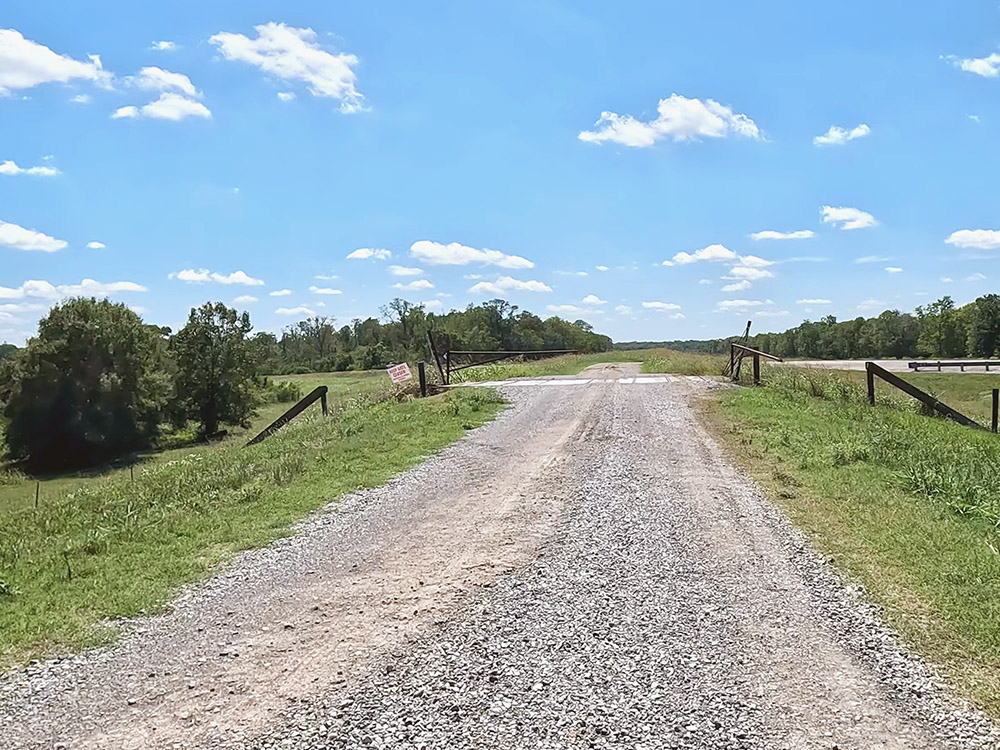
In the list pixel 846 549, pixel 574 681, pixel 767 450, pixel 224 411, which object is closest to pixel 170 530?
pixel 574 681

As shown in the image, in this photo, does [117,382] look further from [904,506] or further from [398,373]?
[904,506]

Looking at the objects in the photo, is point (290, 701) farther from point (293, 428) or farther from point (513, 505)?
point (293, 428)

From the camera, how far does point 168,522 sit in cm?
742

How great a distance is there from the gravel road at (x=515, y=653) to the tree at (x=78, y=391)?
40.1 meters

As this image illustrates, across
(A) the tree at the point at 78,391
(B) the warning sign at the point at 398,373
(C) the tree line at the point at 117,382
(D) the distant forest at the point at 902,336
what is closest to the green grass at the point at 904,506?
(B) the warning sign at the point at 398,373

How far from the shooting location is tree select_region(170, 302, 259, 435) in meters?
48.8

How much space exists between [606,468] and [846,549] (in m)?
3.78

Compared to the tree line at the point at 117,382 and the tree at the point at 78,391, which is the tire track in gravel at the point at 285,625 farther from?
the tree at the point at 78,391

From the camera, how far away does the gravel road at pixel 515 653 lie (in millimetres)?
3410

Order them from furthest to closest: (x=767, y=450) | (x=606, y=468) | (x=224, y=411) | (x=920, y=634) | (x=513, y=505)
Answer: (x=224, y=411), (x=767, y=450), (x=606, y=468), (x=513, y=505), (x=920, y=634)

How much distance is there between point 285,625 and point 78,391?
4263 cm

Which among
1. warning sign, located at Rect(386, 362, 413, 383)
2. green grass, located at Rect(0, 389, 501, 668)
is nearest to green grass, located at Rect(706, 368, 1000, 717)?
green grass, located at Rect(0, 389, 501, 668)

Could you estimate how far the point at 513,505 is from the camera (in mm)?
7699

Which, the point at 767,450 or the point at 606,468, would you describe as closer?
the point at 606,468
